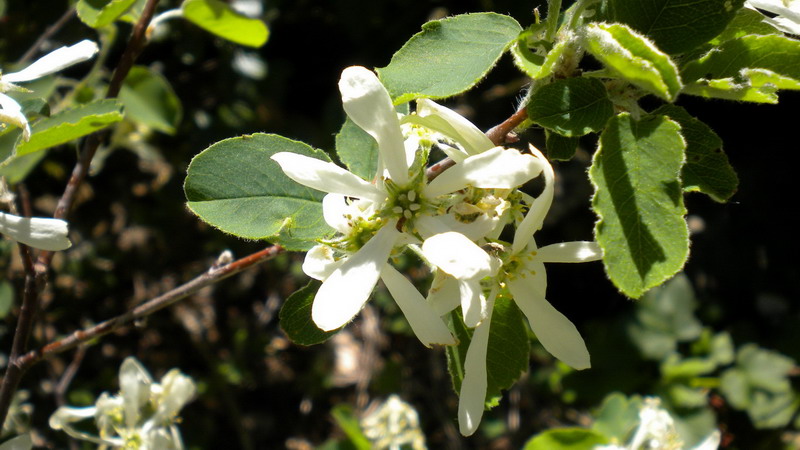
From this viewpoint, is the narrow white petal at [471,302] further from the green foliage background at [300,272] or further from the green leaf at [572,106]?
the green foliage background at [300,272]

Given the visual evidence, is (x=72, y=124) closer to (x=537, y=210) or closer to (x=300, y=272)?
(x=537, y=210)

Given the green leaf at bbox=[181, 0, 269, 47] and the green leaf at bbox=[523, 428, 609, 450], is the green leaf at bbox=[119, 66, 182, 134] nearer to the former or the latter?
the green leaf at bbox=[181, 0, 269, 47]

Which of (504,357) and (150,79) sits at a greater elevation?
(504,357)

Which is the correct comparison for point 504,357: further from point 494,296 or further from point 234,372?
point 234,372

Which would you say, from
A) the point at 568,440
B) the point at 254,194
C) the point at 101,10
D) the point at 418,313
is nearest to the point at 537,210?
the point at 418,313

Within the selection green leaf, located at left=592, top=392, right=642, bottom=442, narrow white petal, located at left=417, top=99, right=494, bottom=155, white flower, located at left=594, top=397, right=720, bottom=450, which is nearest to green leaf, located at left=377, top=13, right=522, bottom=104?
narrow white petal, located at left=417, top=99, right=494, bottom=155

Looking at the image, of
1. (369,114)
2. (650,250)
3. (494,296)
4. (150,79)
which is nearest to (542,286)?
(494,296)

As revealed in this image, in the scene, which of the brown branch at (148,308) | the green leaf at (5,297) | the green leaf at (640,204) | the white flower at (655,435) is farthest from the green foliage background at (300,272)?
the green leaf at (640,204)
